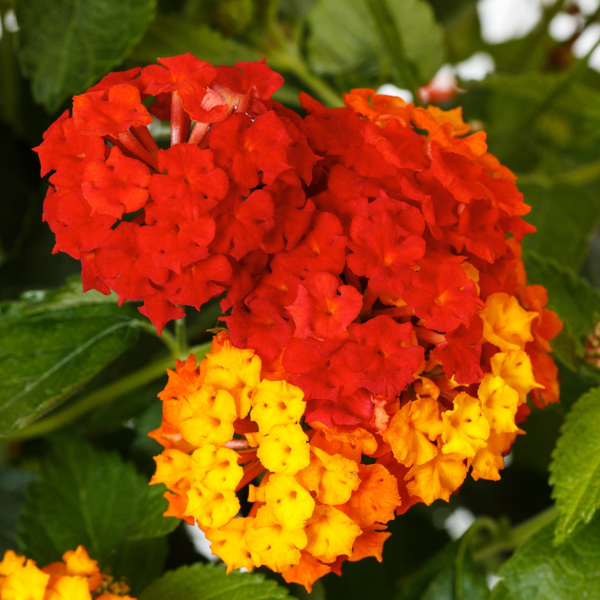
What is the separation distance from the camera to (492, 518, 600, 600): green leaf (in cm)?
48

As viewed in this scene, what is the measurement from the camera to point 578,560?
1.59 ft

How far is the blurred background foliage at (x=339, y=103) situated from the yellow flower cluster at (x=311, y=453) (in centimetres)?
15

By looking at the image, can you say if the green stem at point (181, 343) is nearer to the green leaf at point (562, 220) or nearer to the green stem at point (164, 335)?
the green stem at point (164, 335)

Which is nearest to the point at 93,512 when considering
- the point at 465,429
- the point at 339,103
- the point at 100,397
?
the point at 100,397

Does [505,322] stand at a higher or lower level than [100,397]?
higher

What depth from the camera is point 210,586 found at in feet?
1.55

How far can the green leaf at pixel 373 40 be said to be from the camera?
72cm

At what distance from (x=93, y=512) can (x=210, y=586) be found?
0.16 m

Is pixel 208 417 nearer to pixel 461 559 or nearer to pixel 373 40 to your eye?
pixel 461 559

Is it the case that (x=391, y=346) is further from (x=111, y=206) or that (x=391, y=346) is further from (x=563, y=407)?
(x=563, y=407)

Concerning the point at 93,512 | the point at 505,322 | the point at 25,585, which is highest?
the point at 505,322

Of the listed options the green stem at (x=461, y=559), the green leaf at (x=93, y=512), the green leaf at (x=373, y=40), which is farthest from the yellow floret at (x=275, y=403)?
the green leaf at (x=373, y=40)

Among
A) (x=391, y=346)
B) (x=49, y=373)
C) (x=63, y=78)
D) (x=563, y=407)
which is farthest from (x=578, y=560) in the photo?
(x=63, y=78)

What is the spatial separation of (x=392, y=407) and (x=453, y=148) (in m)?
0.15
